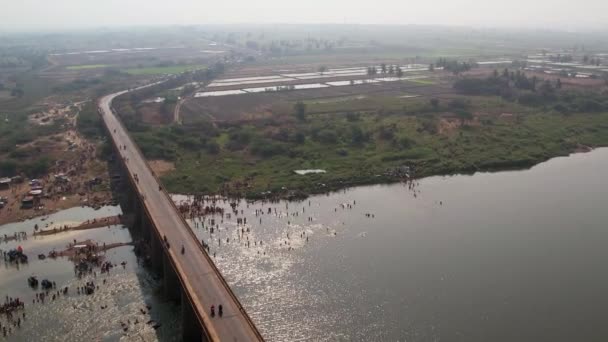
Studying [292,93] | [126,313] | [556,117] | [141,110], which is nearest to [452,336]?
[126,313]

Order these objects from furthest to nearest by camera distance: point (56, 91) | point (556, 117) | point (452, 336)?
point (56, 91), point (556, 117), point (452, 336)

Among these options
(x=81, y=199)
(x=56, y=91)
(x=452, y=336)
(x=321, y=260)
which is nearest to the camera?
(x=452, y=336)

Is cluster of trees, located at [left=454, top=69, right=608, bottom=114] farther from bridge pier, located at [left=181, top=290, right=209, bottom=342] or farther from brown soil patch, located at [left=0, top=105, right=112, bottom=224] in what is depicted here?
bridge pier, located at [left=181, top=290, right=209, bottom=342]

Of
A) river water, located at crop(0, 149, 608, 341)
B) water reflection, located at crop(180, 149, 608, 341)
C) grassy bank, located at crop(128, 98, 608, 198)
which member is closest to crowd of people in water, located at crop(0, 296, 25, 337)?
river water, located at crop(0, 149, 608, 341)

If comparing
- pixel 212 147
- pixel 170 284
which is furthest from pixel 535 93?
pixel 170 284

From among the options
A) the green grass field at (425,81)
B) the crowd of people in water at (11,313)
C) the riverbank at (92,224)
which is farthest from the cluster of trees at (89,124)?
the green grass field at (425,81)

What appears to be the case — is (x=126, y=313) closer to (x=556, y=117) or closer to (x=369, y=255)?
(x=369, y=255)
